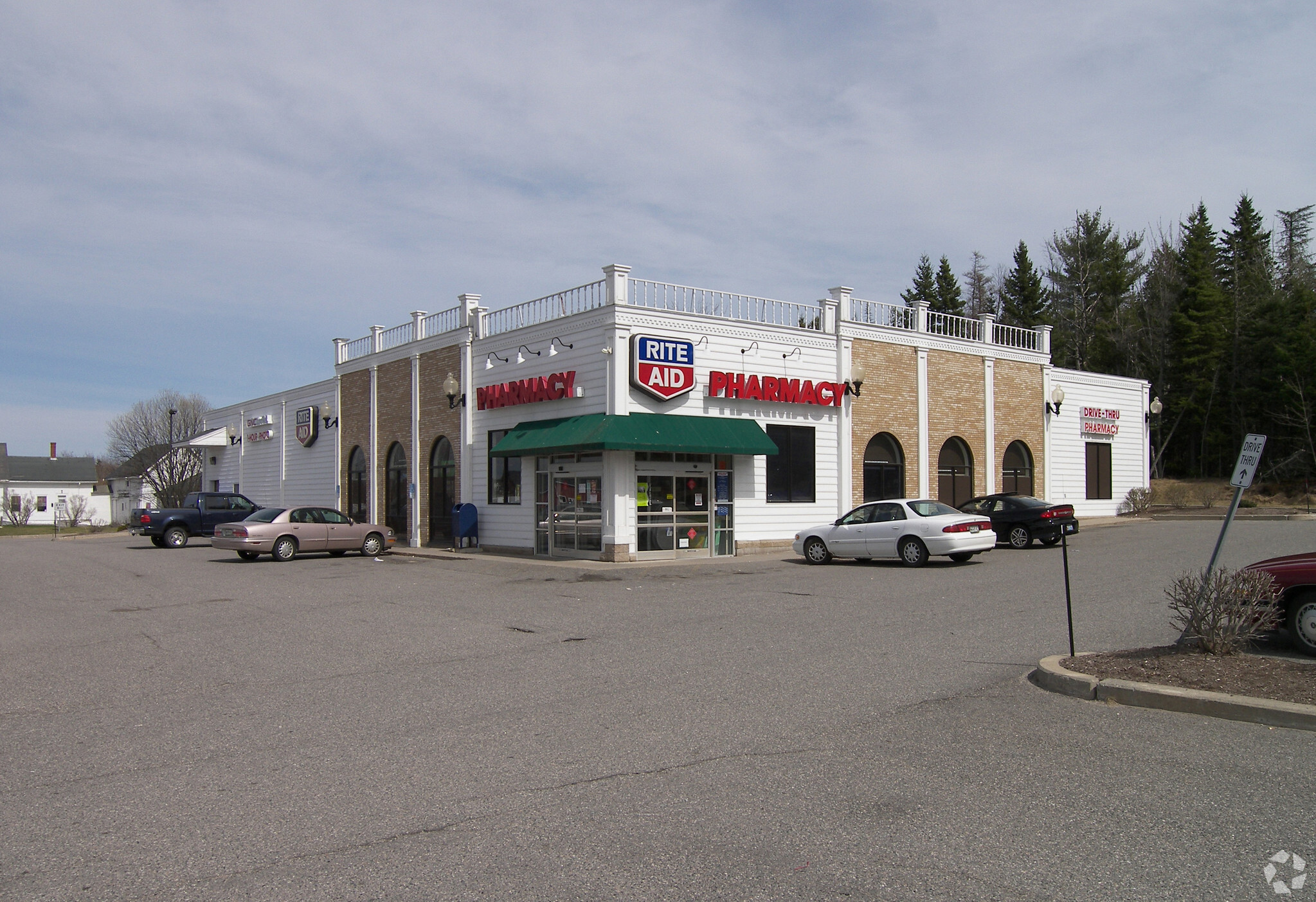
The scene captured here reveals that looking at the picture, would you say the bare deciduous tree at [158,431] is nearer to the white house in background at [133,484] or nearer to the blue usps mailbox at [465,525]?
the white house in background at [133,484]

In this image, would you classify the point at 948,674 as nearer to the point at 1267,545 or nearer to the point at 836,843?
the point at 836,843

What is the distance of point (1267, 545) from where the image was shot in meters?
20.9

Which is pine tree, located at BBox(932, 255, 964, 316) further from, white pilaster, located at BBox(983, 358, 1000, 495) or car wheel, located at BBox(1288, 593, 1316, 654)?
car wheel, located at BBox(1288, 593, 1316, 654)

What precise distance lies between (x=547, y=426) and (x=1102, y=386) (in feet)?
76.0

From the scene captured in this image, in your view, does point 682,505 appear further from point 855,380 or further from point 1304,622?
point 1304,622

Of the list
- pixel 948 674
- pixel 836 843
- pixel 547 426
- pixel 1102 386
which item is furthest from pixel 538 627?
pixel 1102 386

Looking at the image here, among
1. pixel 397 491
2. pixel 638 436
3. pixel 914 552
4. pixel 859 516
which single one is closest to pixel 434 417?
pixel 397 491

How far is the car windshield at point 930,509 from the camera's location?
65.2 feet

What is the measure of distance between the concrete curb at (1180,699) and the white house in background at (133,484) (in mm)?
63083

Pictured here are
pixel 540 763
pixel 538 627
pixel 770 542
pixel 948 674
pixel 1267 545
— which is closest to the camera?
pixel 540 763

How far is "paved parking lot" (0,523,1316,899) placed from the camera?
4238mm

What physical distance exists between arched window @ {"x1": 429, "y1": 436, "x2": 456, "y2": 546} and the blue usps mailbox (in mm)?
1394

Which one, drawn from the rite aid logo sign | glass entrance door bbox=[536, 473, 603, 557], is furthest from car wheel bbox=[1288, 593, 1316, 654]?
glass entrance door bbox=[536, 473, 603, 557]

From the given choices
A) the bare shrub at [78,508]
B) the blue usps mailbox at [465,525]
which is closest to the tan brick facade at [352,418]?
the blue usps mailbox at [465,525]
